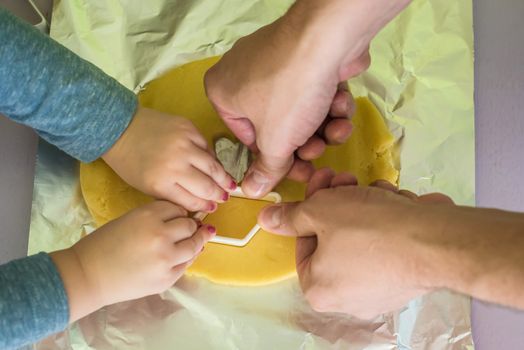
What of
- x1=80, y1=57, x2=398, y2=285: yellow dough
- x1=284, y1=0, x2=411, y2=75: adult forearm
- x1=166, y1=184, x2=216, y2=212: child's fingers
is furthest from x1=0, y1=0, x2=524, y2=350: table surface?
x1=284, y1=0, x2=411, y2=75: adult forearm

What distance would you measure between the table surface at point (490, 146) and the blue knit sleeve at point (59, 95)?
0.36ft

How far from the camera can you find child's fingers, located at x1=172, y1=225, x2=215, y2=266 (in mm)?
650

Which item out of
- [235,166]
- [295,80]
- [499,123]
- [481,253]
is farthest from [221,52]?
[481,253]

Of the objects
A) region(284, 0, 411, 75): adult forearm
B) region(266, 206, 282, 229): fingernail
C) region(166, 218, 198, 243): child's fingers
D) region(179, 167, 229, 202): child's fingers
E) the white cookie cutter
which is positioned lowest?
the white cookie cutter

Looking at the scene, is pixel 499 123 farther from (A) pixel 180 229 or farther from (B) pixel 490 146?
(A) pixel 180 229

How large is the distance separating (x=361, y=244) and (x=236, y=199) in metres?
0.25

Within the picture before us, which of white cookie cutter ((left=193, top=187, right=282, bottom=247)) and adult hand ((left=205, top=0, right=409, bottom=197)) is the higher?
adult hand ((left=205, top=0, right=409, bottom=197))

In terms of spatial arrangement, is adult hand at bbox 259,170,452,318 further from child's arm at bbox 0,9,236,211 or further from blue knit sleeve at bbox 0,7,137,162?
blue knit sleeve at bbox 0,7,137,162

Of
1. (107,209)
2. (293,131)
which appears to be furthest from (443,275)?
(107,209)

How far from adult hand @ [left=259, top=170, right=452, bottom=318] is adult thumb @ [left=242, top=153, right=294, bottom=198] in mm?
53

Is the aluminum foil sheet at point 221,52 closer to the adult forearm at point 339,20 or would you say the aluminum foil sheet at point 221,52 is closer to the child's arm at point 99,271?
the child's arm at point 99,271

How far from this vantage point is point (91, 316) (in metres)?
0.70

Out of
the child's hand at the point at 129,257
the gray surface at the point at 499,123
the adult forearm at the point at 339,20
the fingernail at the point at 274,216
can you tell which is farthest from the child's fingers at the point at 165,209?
the gray surface at the point at 499,123

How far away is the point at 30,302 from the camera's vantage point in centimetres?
57
